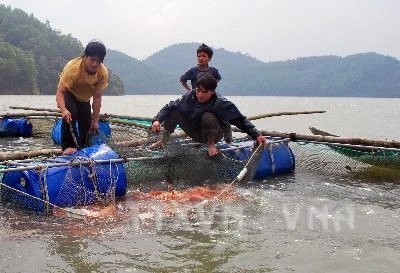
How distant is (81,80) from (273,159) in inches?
145

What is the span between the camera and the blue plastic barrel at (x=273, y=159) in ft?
25.8

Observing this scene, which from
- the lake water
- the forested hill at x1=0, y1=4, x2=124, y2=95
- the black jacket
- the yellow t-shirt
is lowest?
the lake water

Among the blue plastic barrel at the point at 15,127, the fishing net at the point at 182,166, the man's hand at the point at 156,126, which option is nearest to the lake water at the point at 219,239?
the fishing net at the point at 182,166

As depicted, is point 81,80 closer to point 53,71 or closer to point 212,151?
point 212,151

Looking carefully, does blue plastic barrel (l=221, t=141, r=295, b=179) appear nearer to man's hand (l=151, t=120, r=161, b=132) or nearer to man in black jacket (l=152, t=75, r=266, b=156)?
man in black jacket (l=152, t=75, r=266, b=156)

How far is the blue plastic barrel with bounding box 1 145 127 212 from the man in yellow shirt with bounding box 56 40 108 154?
0.98 m

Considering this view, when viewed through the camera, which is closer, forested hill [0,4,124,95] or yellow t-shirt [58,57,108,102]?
yellow t-shirt [58,57,108,102]

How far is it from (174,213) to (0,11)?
147118 mm

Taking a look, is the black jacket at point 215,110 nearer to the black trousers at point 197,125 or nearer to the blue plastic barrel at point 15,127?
the black trousers at point 197,125

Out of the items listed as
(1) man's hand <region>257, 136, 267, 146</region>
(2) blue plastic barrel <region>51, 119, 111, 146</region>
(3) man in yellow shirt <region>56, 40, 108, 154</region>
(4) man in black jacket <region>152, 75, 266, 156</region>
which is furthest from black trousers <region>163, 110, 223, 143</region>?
(3) man in yellow shirt <region>56, 40, 108, 154</region>

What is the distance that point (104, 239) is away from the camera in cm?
454

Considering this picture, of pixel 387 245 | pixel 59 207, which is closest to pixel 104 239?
pixel 59 207

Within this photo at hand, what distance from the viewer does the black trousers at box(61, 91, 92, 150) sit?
7012 mm

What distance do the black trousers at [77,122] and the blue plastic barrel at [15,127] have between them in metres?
8.36
